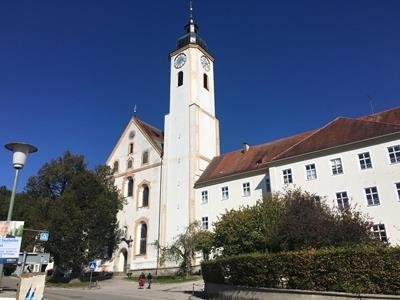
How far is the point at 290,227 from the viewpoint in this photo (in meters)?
23.5

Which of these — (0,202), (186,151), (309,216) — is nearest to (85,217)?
(186,151)

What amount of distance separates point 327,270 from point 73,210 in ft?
104

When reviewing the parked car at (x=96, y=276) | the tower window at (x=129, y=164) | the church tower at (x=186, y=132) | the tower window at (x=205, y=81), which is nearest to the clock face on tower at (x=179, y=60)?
the church tower at (x=186, y=132)

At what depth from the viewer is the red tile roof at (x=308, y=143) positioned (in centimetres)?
3366

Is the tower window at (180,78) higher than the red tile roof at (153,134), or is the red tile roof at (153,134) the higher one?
the tower window at (180,78)

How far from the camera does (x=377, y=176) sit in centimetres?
3148

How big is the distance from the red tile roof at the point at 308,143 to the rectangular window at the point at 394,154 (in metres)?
1.29

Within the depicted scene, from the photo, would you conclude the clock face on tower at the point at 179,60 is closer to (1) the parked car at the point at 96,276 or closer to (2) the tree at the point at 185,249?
(2) the tree at the point at 185,249

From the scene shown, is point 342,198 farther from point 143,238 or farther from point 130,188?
point 130,188

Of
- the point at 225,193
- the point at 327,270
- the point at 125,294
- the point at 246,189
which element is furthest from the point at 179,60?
the point at 327,270

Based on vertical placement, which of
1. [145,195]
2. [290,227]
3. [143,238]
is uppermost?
[145,195]

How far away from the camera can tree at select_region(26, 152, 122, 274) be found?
41812 mm

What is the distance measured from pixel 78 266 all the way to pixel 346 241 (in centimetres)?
3098

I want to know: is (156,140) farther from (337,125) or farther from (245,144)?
(337,125)
